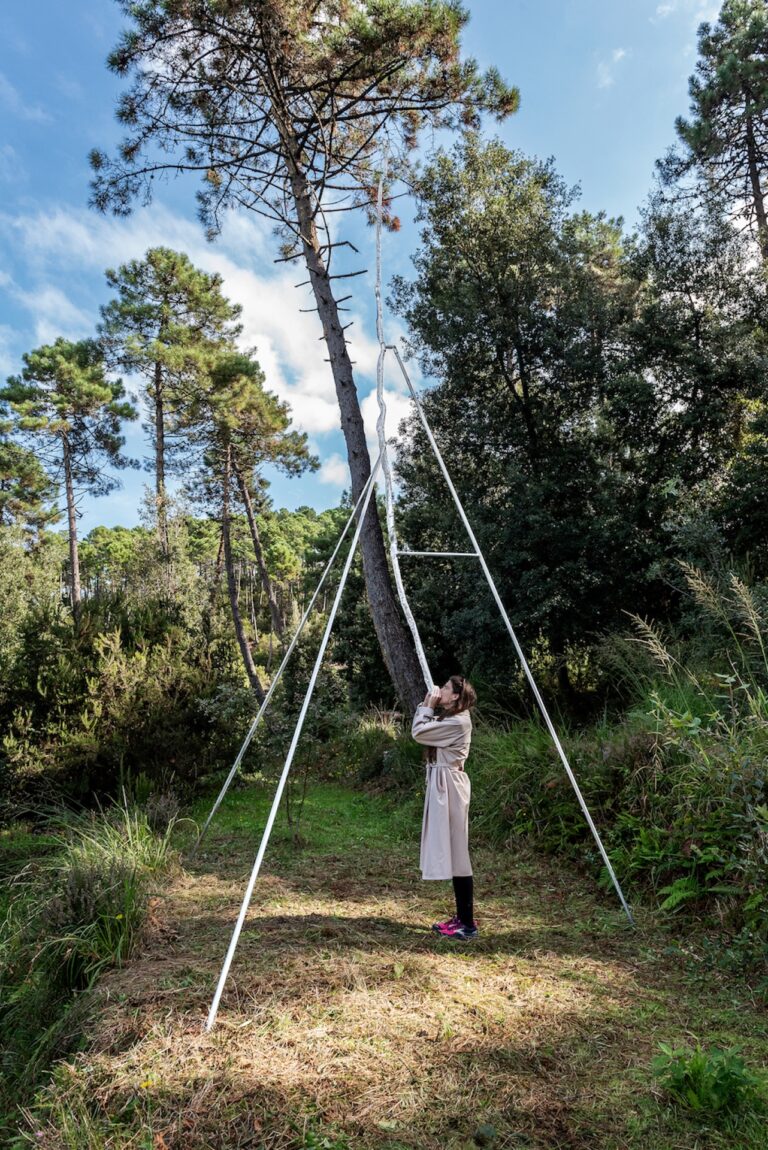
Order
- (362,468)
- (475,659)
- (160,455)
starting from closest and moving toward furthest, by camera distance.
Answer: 1. (362,468)
2. (475,659)
3. (160,455)

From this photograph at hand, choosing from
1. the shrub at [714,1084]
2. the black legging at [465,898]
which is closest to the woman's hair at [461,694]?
the black legging at [465,898]

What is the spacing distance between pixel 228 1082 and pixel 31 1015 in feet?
5.59

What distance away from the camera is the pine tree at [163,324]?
59.7 ft

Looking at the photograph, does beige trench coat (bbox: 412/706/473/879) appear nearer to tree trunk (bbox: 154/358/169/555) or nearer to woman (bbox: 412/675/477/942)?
woman (bbox: 412/675/477/942)

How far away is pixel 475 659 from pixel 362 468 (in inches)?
151

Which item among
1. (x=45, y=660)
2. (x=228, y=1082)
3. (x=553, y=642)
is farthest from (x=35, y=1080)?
(x=553, y=642)

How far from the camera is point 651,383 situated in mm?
9508

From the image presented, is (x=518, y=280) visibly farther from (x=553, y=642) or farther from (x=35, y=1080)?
(x=35, y=1080)

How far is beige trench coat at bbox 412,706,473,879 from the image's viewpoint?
12.1 ft

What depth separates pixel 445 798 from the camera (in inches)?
149

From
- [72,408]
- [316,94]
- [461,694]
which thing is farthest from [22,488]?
[461,694]

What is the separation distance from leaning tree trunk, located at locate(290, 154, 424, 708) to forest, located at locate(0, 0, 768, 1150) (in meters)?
0.04

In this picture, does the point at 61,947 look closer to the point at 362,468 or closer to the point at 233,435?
the point at 362,468

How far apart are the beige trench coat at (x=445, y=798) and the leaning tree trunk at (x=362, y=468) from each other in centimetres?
Result: 393
